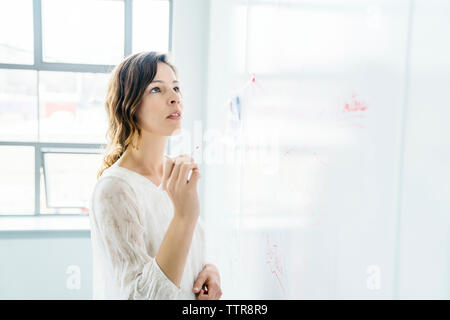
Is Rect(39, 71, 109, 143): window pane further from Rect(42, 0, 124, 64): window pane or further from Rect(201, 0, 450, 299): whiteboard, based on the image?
Rect(201, 0, 450, 299): whiteboard

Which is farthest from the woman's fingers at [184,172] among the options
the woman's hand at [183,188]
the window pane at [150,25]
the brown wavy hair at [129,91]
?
the window pane at [150,25]

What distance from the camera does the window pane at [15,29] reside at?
2514 millimetres

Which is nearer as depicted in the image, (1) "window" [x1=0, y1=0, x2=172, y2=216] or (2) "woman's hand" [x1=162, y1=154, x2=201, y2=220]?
(2) "woman's hand" [x1=162, y1=154, x2=201, y2=220]

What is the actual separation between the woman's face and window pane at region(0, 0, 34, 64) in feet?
6.56

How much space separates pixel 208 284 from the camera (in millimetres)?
923

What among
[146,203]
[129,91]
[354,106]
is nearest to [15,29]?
[129,91]

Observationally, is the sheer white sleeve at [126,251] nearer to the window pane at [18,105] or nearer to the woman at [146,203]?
the woman at [146,203]

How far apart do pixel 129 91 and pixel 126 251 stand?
0.39m

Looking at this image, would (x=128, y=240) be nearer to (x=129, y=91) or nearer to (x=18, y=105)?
(x=129, y=91)

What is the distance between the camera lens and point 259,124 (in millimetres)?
1169

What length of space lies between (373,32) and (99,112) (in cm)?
241

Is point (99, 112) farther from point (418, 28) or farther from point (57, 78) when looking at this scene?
point (418, 28)

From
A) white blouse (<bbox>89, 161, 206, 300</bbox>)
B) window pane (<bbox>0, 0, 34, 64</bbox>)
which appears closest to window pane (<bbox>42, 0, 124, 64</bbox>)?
window pane (<bbox>0, 0, 34, 64</bbox>)

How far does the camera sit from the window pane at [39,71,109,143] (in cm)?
261
